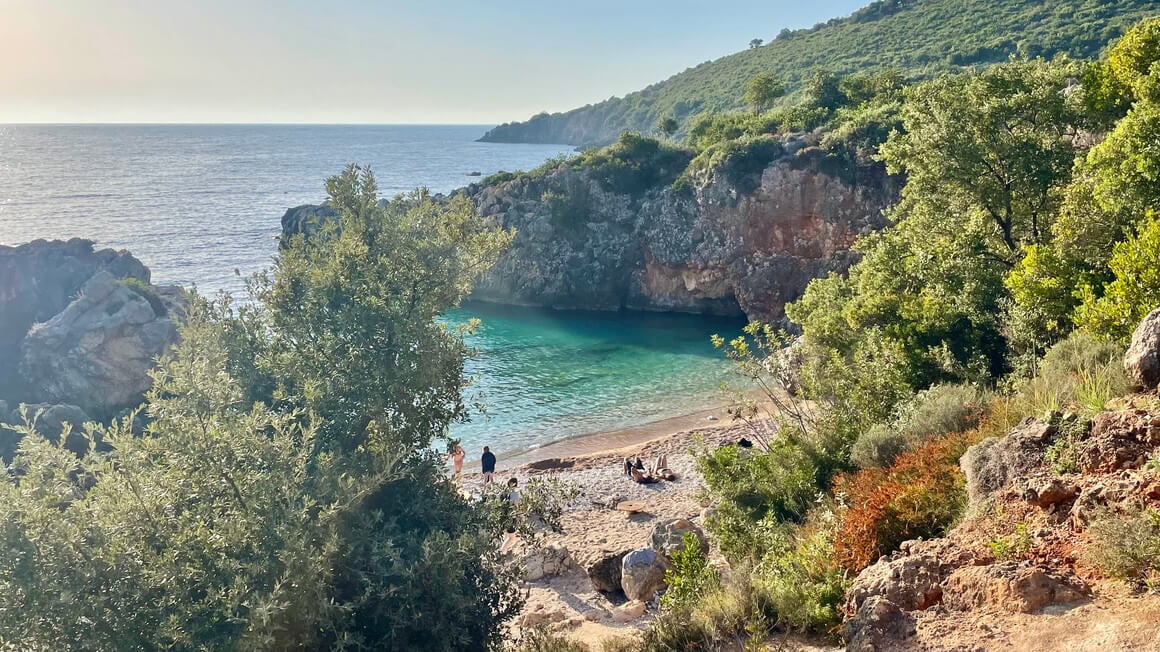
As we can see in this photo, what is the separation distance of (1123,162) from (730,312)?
31.3 m

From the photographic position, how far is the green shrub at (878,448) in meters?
9.16

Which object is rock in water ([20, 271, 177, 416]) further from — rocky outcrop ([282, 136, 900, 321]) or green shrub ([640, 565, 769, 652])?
green shrub ([640, 565, 769, 652])

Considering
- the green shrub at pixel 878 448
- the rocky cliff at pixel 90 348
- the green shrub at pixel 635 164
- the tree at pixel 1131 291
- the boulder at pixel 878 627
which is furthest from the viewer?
the green shrub at pixel 635 164

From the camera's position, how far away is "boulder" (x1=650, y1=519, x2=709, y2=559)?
474 inches

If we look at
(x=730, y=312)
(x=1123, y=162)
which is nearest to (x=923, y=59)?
(x=730, y=312)

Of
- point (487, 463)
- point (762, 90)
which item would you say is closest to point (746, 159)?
point (762, 90)

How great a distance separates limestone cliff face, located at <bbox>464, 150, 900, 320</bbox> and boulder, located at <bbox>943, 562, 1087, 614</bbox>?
98.7ft

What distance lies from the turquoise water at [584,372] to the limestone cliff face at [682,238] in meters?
1.85

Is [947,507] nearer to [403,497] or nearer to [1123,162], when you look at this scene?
[403,497]

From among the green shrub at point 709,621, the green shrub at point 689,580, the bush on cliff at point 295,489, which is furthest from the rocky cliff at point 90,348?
the green shrub at point 709,621

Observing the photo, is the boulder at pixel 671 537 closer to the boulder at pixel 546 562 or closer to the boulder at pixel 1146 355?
the boulder at pixel 546 562

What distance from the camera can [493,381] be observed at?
30297mm

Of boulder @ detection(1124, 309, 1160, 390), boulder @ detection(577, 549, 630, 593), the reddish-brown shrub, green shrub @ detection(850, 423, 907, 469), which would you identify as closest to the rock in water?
boulder @ detection(577, 549, 630, 593)

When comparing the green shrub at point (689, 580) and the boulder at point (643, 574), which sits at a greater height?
the green shrub at point (689, 580)
